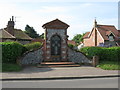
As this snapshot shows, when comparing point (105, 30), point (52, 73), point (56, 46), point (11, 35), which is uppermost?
point (105, 30)

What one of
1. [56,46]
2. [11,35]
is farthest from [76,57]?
[11,35]

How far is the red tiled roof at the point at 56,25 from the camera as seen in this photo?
64.6 ft

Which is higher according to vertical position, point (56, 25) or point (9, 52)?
point (56, 25)

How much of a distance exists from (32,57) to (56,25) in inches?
179

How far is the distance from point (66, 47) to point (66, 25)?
8.34 feet

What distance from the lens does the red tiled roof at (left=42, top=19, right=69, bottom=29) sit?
1970 centimetres

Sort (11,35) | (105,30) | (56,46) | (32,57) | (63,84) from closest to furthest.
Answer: (63,84) → (32,57) → (56,46) → (11,35) → (105,30)

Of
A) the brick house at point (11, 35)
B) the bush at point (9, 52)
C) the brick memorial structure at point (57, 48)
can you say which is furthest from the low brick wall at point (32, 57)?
the brick house at point (11, 35)

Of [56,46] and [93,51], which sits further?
[56,46]

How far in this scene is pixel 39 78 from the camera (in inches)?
438

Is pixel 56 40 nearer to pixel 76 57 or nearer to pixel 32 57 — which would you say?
pixel 76 57

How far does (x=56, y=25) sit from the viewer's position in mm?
19812

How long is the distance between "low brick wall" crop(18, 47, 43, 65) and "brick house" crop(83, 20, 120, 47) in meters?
23.1

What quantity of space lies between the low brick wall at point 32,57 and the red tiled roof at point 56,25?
283 centimetres
